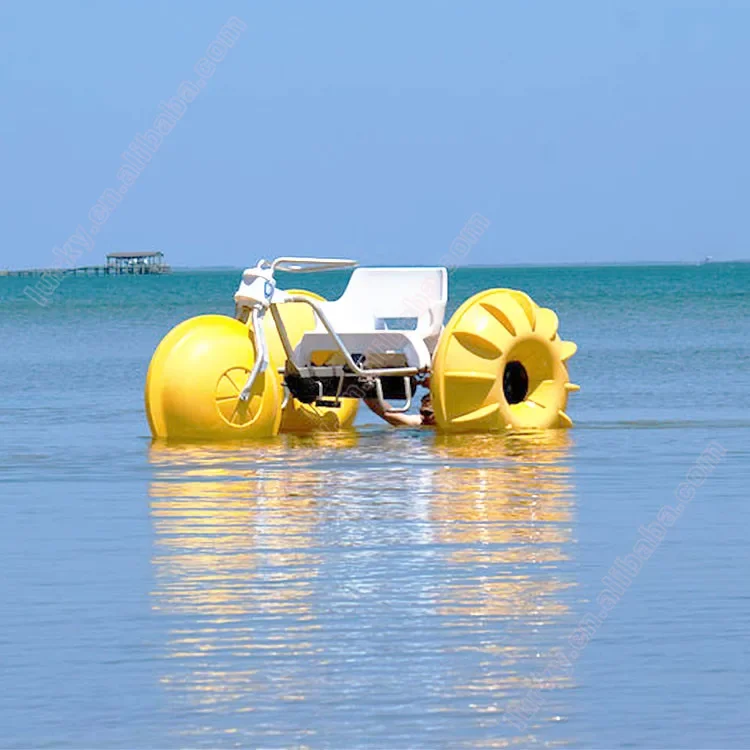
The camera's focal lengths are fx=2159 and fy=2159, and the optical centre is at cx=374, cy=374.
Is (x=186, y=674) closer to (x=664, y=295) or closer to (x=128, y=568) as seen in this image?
(x=128, y=568)

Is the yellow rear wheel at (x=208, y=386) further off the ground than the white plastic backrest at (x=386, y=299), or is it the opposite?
the white plastic backrest at (x=386, y=299)

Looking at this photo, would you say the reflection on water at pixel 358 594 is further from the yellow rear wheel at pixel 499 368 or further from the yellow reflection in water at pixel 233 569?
the yellow rear wheel at pixel 499 368

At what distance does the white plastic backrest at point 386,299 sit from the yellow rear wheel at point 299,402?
0.37 m

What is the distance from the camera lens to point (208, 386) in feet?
60.7

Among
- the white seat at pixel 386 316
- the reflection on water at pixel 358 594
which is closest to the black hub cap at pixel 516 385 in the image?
the white seat at pixel 386 316

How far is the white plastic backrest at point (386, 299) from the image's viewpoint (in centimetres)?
2019

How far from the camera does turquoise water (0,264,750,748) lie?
8422mm

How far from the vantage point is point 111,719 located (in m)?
8.41

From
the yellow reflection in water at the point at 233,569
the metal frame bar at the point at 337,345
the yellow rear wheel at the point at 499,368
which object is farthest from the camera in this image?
the metal frame bar at the point at 337,345

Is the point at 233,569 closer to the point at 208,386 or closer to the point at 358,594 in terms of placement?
the point at 358,594

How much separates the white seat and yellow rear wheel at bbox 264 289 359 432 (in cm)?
25

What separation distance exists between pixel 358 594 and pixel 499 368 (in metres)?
8.66

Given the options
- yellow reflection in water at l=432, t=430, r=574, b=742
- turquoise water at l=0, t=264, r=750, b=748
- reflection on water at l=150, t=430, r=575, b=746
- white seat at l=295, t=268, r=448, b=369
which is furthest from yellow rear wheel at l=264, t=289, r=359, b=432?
reflection on water at l=150, t=430, r=575, b=746

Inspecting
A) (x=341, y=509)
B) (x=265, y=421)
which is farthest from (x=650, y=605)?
(x=265, y=421)
